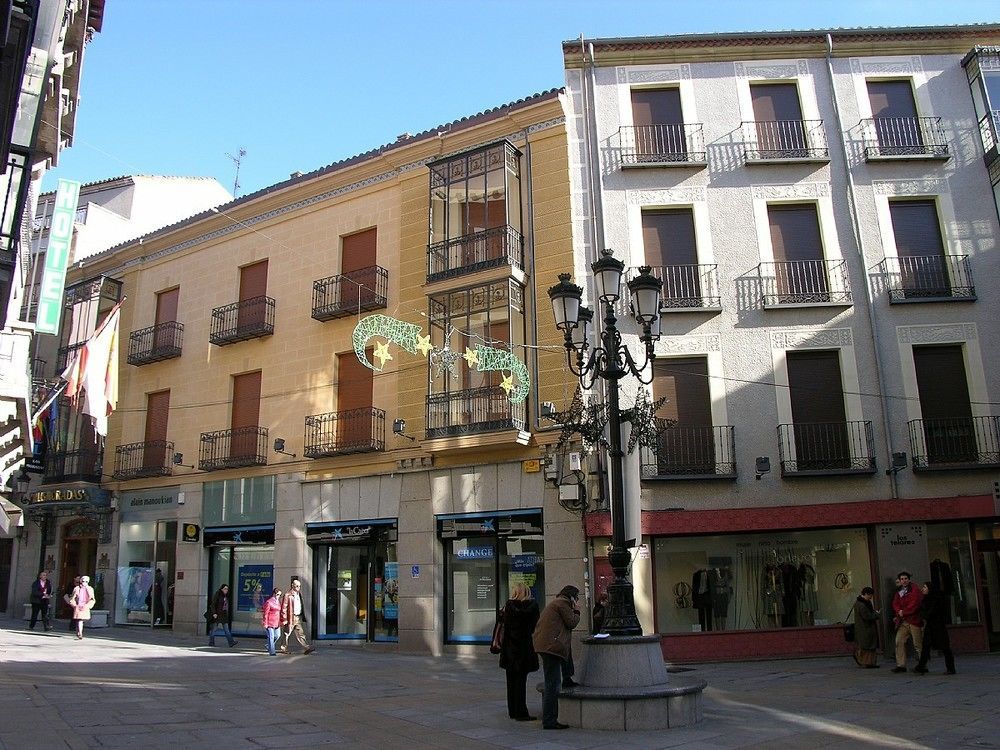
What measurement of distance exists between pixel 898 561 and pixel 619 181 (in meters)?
9.60

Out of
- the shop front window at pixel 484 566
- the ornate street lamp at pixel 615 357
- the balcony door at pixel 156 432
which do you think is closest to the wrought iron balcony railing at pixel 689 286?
the shop front window at pixel 484 566

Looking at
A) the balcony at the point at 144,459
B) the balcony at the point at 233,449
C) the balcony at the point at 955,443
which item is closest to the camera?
the balcony at the point at 955,443

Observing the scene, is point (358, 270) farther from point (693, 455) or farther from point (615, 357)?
point (615, 357)

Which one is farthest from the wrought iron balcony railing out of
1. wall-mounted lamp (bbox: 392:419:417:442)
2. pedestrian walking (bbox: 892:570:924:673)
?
pedestrian walking (bbox: 892:570:924:673)

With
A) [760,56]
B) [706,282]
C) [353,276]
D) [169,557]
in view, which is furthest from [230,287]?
[760,56]

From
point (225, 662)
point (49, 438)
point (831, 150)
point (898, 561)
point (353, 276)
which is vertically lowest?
point (225, 662)

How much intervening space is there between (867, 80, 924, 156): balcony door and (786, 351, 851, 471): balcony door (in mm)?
4983

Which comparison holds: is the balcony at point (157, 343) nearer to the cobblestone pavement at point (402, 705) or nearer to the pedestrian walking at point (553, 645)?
the cobblestone pavement at point (402, 705)

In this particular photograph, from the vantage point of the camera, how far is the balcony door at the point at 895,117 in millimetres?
17750

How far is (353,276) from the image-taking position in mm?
20219

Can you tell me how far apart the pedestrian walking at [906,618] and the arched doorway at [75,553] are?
21441 mm

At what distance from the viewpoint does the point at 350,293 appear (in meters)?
20.1

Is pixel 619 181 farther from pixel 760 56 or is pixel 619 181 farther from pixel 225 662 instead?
pixel 225 662

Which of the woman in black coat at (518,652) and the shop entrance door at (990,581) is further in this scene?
the shop entrance door at (990,581)
